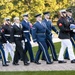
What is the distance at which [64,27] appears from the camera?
42.3ft

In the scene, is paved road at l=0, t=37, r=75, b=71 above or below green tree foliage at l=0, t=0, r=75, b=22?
above

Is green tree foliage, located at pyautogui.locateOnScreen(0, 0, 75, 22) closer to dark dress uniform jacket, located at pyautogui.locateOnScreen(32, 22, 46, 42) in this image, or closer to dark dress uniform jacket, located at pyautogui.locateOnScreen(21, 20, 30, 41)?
dark dress uniform jacket, located at pyautogui.locateOnScreen(21, 20, 30, 41)

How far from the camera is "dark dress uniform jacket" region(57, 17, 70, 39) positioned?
42.1 feet

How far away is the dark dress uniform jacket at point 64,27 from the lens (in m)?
12.8

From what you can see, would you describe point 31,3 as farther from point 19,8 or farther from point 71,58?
point 71,58

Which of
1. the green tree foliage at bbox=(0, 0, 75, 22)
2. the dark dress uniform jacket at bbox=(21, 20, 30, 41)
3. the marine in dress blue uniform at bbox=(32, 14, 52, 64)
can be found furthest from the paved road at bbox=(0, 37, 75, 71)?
the green tree foliage at bbox=(0, 0, 75, 22)

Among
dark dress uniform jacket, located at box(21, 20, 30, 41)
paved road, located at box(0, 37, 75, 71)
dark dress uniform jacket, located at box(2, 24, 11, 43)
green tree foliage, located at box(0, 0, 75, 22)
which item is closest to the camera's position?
paved road, located at box(0, 37, 75, 71)

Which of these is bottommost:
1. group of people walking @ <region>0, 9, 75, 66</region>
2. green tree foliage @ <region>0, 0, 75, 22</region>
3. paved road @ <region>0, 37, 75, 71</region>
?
green tree foliage @ <region>0, 0, 75, 22</region>

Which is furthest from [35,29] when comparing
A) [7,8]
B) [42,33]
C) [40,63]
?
[7,8]

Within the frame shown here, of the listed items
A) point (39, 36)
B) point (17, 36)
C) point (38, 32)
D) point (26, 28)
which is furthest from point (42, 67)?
point (26, 28)

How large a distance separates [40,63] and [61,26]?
5.04 ft

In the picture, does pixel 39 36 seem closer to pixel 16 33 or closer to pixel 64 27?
pixel 16 33

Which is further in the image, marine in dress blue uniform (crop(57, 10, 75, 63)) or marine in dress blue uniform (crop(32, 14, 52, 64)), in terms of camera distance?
marine in dress blue uniform (crop(32, 14, 52, 64))

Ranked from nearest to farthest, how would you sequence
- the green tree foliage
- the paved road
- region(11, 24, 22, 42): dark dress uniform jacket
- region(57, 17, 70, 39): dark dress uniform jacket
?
the paved road, region(57, 17, 70, 39): dark dress uniform jacket, region(11, 24, 22, 42): dark dress uniform jacket, the green tree foliage
